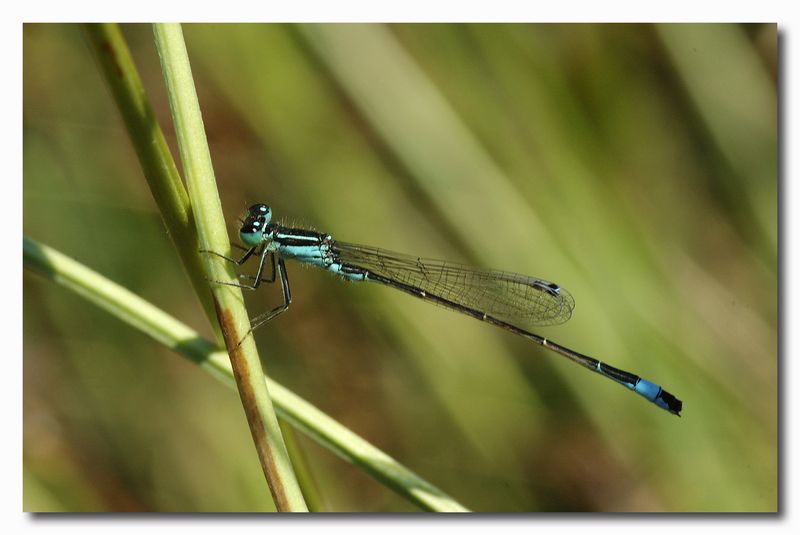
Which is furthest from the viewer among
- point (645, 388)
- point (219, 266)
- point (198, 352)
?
point (645, 388)

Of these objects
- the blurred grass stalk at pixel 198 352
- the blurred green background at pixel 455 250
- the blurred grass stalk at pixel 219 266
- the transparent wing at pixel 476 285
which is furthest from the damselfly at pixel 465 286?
the blurred grass stalk at pixel 219 266

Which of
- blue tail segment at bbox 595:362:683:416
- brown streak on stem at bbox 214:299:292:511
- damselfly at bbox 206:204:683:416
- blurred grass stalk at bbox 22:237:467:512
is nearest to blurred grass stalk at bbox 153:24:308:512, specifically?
brown streak on stem at bbox 214:299:292:511

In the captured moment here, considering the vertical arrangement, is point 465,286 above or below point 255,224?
above

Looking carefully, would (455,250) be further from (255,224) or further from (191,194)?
(191,194)

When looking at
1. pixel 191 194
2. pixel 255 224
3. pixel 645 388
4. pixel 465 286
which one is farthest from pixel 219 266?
pixel 645 388

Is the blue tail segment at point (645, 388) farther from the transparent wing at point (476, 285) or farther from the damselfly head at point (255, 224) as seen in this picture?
the damselfly head at point (255, 224)

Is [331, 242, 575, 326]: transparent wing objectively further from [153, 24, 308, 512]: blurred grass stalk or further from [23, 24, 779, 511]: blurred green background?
[153, 24, 308, 512]: blurred grass stalk

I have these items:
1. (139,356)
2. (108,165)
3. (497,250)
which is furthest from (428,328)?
(108,165)
